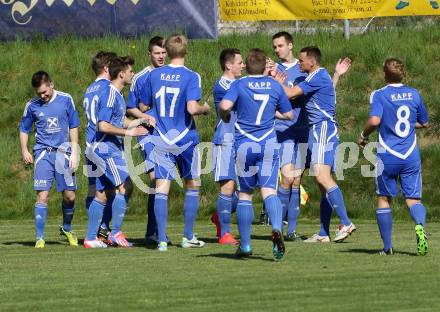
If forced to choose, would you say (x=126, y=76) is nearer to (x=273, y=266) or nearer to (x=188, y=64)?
(x=273, y=266)

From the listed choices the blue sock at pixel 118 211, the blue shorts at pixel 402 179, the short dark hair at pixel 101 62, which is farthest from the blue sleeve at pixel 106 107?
the blue shorts at pixel 402 179

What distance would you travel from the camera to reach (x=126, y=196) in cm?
1528

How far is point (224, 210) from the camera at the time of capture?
15375 millimetres

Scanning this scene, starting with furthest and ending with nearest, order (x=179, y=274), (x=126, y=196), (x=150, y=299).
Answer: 1. (x=126, y=196)
2. (x=179, y=274)
3. (x=150, y=299)

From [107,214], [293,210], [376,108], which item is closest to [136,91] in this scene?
[107,214]

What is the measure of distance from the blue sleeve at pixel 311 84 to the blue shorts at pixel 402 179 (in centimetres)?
225

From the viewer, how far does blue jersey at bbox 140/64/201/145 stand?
14.2 m

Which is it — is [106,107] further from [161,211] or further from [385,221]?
[385,221]

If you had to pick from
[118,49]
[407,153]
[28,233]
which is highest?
[118,49]

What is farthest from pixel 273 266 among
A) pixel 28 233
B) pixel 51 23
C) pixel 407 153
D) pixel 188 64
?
pixel 51 23

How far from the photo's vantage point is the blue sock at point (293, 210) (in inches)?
631

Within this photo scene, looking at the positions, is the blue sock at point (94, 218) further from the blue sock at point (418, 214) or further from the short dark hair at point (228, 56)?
the blue sock at point (418, 214)

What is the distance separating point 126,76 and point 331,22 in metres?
10.5

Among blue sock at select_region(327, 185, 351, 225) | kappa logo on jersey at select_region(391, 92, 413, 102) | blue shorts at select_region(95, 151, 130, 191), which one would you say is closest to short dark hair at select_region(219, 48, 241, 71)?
blue shorts at select_region(95, 151, 130, 191)
